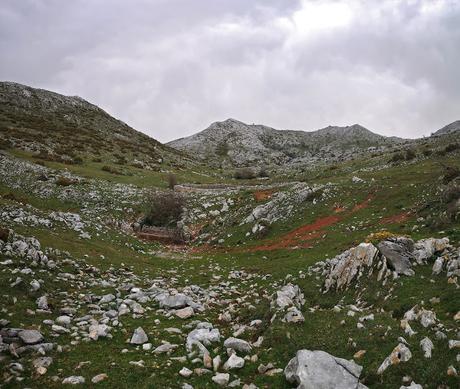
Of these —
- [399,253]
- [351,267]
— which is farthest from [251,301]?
[399,253]

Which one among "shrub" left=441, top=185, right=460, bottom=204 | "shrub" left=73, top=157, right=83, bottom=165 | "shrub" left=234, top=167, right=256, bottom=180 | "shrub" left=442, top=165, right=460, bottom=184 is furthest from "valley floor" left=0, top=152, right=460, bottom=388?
"shrub" left=234, top=167, right=256, bottom=180

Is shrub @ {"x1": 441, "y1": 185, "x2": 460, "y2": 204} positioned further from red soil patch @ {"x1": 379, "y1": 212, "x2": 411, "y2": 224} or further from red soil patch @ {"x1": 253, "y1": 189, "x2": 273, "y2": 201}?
red soil patch @ {"x1": 253, "y1": 189, "x2": 273, "y2": 201}

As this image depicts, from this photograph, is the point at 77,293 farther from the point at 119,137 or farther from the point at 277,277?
the point at 119,137

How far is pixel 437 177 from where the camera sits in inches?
1623

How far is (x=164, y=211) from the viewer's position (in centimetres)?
5509

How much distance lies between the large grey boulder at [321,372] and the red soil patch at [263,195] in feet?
141

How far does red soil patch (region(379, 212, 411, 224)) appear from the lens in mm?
33188

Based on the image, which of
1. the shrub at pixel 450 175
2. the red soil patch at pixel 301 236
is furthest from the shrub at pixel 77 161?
the shrub at pixel 450 175

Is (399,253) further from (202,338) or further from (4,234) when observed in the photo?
(4,234)

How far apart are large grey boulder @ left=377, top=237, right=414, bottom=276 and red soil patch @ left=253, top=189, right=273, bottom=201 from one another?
3301 cm

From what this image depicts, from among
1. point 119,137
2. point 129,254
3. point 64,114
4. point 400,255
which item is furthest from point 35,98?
point 400,255

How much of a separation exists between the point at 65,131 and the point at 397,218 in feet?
326

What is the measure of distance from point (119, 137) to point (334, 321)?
121642 mm

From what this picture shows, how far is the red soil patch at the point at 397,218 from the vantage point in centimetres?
3319
